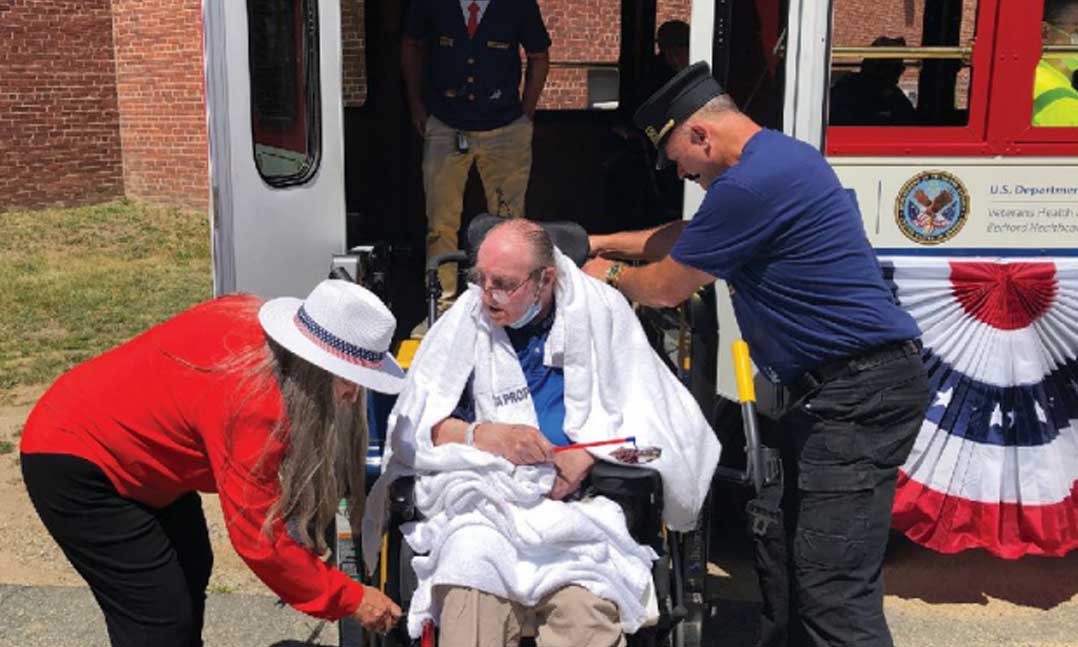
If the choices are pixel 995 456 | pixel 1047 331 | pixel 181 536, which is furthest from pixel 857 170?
pixel 181 536

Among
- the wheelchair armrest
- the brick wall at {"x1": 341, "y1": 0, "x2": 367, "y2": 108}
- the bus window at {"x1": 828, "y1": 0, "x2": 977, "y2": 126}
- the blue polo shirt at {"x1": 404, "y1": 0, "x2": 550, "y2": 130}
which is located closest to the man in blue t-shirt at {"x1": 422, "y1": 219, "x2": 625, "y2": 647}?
the wheelchair armrest

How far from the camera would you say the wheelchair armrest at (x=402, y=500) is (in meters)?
3.12

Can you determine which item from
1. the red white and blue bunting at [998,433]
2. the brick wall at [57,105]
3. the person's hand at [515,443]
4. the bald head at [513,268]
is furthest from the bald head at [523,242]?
the brick wall at [57,105]

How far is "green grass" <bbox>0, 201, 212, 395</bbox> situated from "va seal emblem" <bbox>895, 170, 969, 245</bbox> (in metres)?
5.58

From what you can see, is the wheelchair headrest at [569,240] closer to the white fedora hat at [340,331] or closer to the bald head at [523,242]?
the bald head at [523,242]

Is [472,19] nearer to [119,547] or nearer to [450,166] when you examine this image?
[450,166]

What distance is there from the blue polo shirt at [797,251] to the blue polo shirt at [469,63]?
2.23 metres

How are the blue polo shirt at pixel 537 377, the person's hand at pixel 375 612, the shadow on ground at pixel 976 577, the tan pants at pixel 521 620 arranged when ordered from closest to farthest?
the person's hand at pixel 375 612, the tan pants at pixel 521 620, the blue polo shirt at pixel 537 377, the shadow on ground at pixel 976 577

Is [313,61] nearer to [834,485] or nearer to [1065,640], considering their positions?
[834,485]

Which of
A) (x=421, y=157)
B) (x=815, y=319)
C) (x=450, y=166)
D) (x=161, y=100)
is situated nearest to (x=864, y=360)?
(x=815, y=319)

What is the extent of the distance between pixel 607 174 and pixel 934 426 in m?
2.46

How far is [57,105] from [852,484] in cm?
1239

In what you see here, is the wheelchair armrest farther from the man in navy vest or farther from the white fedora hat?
the man in navy vest

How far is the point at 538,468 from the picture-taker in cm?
312
